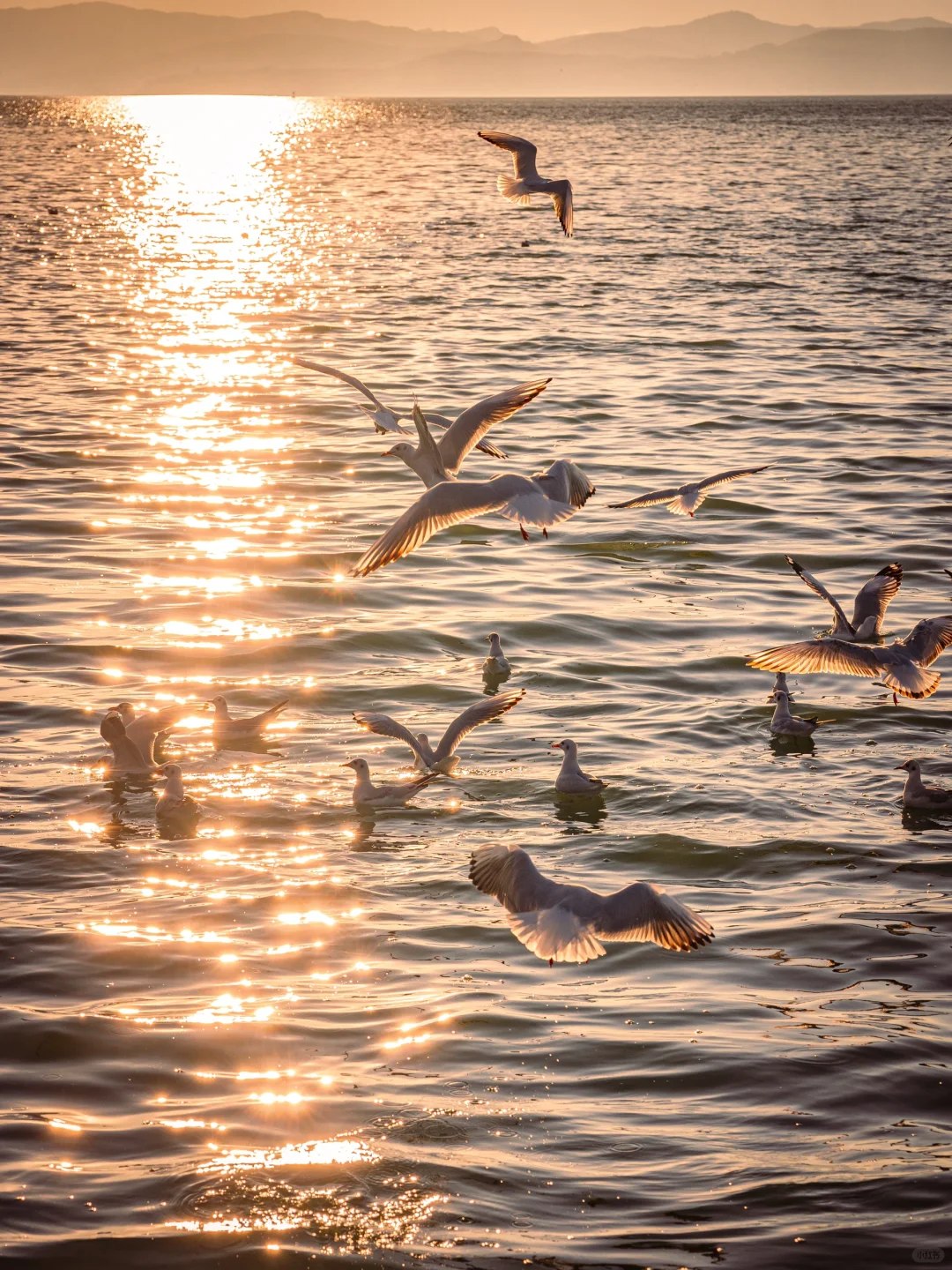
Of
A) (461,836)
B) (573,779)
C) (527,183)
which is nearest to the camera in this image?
(461,836)

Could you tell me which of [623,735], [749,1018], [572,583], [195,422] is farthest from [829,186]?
[749,1018]

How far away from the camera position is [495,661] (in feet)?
52.7

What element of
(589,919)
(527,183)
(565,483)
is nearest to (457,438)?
(565,483)

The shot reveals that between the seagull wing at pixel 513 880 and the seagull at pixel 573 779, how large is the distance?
2807mm

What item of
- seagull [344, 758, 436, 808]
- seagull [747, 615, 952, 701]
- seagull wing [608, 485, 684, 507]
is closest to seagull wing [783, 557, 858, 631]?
seagull [747, 615, 952, 701]

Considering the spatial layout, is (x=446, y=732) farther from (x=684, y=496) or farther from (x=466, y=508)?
(x=684, y=496)

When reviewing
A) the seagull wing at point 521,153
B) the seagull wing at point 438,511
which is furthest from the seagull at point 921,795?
the seagull wing at point 521,153

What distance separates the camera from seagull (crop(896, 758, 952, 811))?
42.3ft

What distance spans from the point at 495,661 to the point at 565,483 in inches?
111

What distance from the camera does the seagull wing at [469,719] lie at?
13445 mm

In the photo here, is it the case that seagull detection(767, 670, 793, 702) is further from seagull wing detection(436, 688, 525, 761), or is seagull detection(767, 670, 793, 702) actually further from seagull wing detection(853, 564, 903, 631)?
seagull wing detection(436, 688, 525, 761)

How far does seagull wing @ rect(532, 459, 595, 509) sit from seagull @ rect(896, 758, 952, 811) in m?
3.37

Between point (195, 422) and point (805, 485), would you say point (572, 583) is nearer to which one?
point (805, 485)

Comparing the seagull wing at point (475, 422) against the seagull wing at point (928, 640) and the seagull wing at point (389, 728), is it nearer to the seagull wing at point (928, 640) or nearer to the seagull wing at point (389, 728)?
the seagull wing at point (389, 728)
